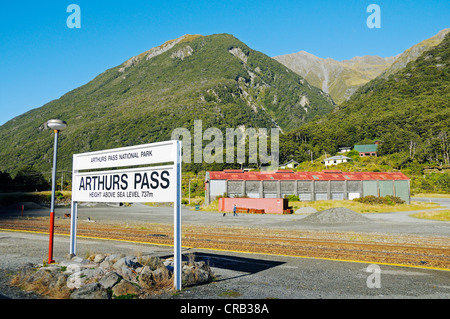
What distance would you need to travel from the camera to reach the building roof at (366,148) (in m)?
115

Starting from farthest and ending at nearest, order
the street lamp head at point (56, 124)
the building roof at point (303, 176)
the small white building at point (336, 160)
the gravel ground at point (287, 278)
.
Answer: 1. the small white building at point (336, 160)
2. the building roof at point (303, 176)
3. the street lamp head at point (56, 124)
4. the gravel ground at point (287, 278)

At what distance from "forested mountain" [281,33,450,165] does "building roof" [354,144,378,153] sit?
418 cm

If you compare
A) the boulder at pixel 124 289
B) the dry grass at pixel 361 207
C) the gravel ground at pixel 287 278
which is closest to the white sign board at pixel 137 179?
the boulder at pixel 124 289

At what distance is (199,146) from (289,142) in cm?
4021

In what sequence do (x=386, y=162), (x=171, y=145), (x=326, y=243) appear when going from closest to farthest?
(x=171, y=145), (x=326, y=243), (x=386, y=162)

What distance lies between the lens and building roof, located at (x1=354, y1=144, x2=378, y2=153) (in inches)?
4528

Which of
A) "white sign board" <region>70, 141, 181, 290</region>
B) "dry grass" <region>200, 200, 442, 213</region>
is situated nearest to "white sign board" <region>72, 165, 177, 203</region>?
"white sign board" <region>70, 141, 181, 290</region>

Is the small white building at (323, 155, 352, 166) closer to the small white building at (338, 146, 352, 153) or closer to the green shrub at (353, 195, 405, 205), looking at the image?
the small white building at (338, 146, 352, 153)

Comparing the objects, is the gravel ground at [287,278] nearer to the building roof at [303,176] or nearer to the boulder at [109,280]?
the boulder at [109,280]

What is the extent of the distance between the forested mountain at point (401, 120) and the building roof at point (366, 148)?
4176 mm

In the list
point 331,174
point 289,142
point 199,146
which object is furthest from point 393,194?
point 199,146

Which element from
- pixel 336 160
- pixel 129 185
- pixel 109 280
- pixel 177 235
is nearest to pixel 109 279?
pixel 109 280
